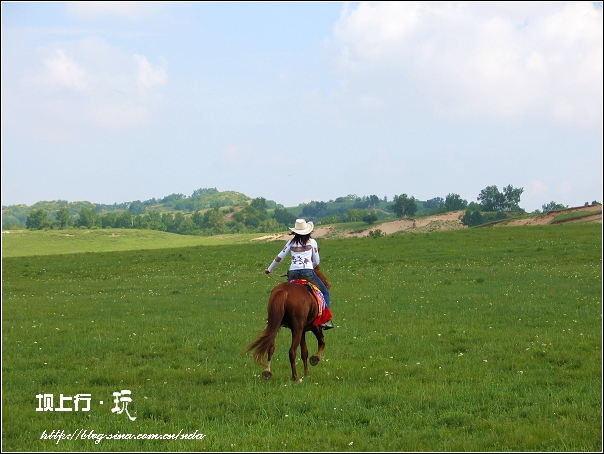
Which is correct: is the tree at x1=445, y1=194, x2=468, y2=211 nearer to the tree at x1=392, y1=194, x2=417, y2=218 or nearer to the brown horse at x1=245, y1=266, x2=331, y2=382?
the tree at x1=392, y1=194, x2=417, y2=218

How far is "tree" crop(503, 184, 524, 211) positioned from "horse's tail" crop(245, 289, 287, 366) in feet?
509

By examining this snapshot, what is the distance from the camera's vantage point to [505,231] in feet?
180

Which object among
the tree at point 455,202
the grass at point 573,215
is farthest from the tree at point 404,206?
the grass at point 573,215

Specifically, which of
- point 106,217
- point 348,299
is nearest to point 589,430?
point 348,299

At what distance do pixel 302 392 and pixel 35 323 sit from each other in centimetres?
1393

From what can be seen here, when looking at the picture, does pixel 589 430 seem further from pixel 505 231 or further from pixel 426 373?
pixel 505 231

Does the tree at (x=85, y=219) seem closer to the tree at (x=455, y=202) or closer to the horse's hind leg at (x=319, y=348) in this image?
the tree at (x=455, y=202)

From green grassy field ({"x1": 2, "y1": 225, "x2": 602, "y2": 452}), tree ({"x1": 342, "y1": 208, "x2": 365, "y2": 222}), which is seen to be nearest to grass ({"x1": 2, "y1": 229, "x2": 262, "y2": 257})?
tree ({"x1": 342, "y1": 208, "x2": 365, "y2": 222})

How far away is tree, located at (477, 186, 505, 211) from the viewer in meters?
155

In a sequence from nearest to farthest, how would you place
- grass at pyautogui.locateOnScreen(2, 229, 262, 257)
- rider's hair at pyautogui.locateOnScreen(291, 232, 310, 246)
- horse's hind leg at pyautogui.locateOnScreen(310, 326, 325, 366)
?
1. horse's hind leg at pyautogui.locateOnScreen(310, 326, 325, 366)
2. rider's hair at pyautogui.locateOnScreen(291, 232, 310, 246)
3. grass at pyautogui.locateOnScreen(2, 229, 262, 257)

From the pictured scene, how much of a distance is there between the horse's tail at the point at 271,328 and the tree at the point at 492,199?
14412cm

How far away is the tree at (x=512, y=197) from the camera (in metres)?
160

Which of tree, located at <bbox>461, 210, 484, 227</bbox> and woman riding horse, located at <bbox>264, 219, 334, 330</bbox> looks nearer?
woman riding horse, located at <bbox>264, 219, 334, 330</bbox>

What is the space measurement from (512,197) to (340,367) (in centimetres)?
15819
